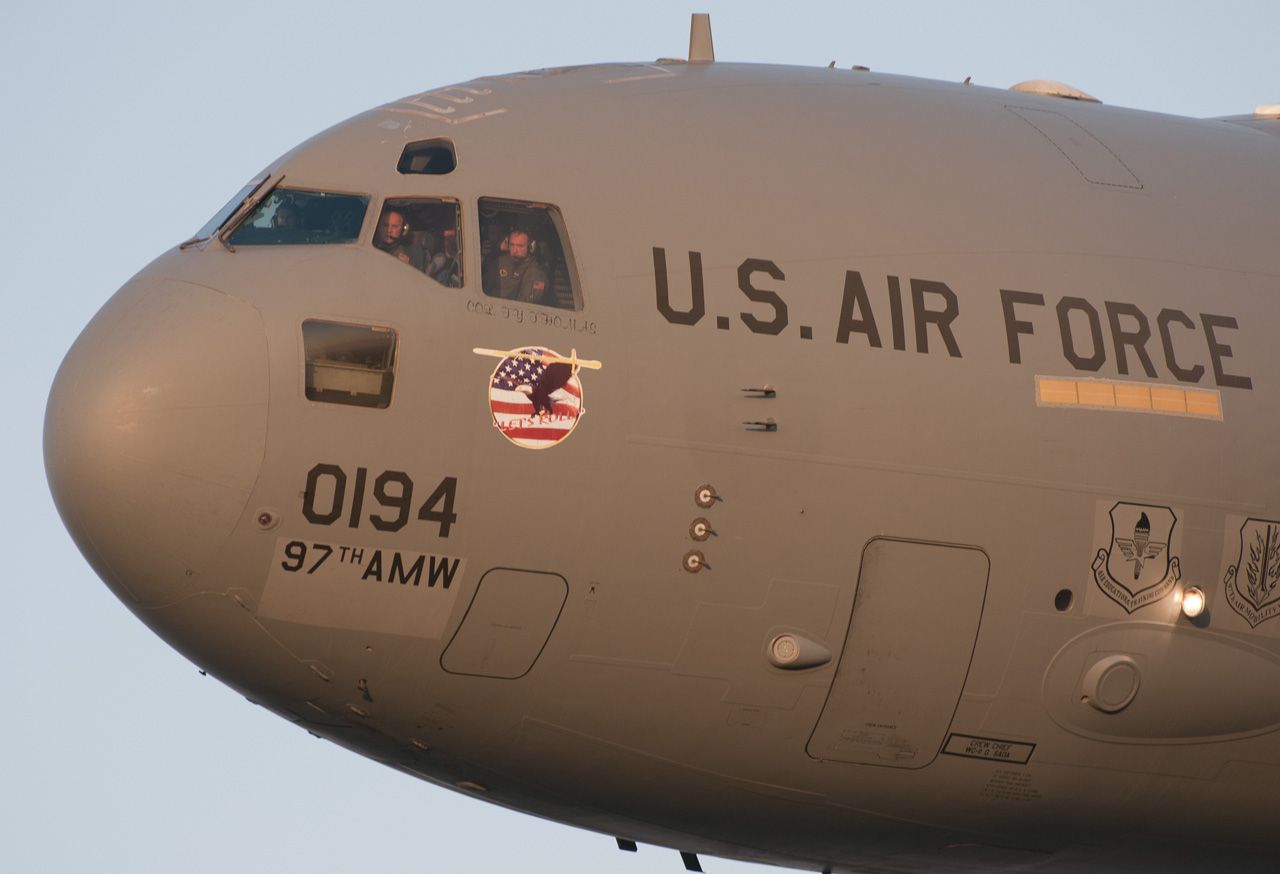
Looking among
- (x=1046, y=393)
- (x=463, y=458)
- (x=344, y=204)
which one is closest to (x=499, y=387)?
(x=463, y=458)

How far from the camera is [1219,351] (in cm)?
1353

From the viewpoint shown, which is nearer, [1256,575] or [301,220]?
[301,220]

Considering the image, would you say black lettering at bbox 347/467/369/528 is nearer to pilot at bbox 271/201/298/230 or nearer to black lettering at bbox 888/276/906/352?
pilot at bbox 271/201/298/230

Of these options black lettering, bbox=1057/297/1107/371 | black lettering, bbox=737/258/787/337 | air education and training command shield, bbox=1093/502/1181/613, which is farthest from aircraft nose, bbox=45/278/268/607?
air education and training command shield, bbox=1093/502/1181/613

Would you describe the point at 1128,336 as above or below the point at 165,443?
above

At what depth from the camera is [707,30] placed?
14898 mm

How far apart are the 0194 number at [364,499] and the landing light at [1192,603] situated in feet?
15.8

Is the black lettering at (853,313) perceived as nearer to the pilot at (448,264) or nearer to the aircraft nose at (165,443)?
the pilot at (448,264)

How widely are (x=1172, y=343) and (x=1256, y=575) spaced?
63.9 inches

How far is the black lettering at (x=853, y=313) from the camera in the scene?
12.7 m

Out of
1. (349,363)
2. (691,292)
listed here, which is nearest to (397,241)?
(349,363)

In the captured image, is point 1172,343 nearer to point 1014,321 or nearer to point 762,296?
point 1014,321

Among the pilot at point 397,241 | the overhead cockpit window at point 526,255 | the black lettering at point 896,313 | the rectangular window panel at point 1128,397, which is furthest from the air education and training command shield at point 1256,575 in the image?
the pilot at point 397,241

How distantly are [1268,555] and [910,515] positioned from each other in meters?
2.62
